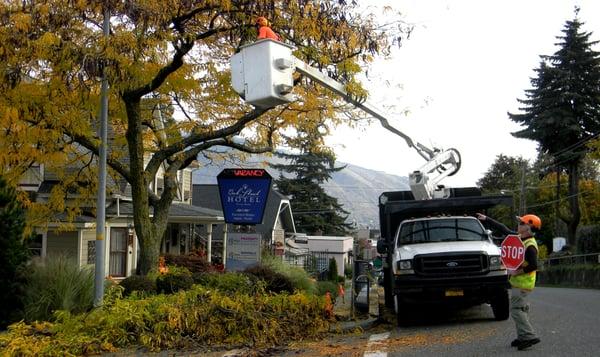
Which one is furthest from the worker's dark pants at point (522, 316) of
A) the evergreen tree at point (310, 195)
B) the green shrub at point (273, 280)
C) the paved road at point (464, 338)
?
the evergreen tree at point (310, 195)

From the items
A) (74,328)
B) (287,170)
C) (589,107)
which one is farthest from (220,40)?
(287,170)

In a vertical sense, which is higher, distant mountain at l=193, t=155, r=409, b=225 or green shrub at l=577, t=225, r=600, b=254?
distant mountain at l=193, t=155, r=409, b=225

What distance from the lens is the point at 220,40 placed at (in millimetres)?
14258

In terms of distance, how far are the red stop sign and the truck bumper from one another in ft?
7.71

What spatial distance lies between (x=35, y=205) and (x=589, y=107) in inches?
1507

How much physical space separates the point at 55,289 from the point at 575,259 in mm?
34951

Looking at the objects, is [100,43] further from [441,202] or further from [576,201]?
[576,201]

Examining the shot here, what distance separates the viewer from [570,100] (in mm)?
42219

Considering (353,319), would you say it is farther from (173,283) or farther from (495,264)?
(173,283)

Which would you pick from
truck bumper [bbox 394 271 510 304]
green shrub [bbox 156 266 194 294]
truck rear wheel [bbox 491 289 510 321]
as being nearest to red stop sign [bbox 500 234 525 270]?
truck bumper [bbox 394 271 510 304]

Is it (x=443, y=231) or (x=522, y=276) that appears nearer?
(x=522, y=276)

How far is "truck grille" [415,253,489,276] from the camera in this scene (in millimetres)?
10703

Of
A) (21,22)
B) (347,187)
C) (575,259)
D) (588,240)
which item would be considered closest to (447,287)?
(21,22)

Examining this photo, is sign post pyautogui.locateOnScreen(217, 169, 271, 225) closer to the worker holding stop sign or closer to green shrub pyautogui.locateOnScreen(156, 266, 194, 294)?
green shrub pyautogui.locateOnScreen(156, 266, 194, 294)
